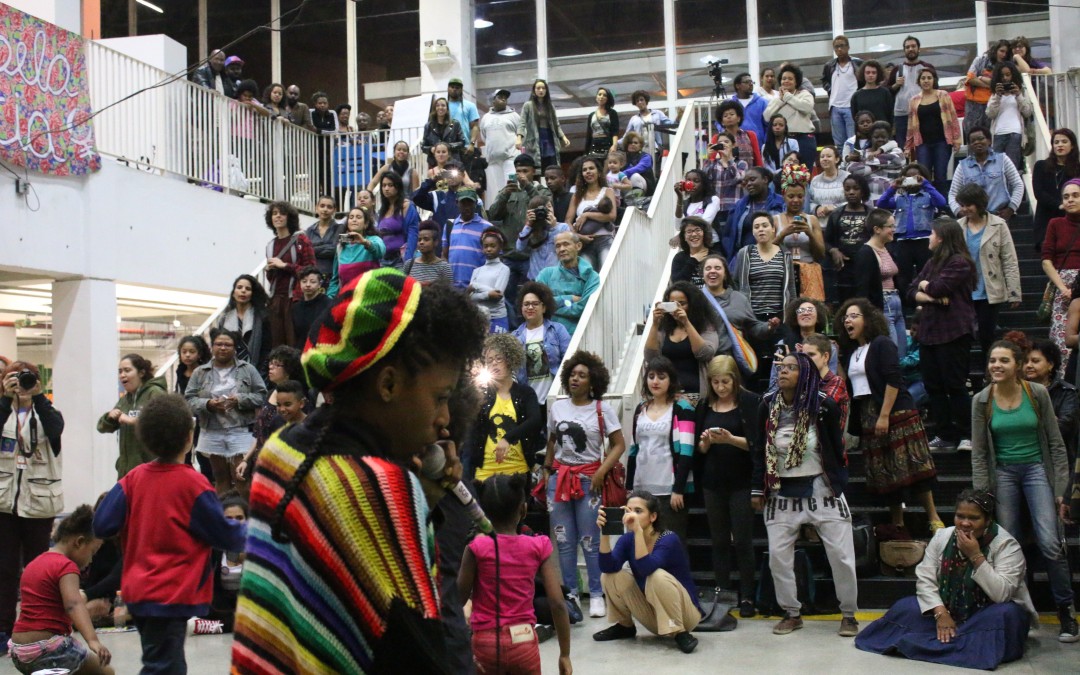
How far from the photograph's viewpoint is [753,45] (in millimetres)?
19812

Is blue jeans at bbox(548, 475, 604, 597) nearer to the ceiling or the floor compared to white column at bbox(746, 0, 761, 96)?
nearer to the floor

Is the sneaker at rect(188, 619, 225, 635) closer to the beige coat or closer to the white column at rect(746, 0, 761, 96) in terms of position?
the beige coat

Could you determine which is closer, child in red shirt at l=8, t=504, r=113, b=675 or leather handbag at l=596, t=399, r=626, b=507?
child in red shirt at l=8, t=504, r=113, b=675

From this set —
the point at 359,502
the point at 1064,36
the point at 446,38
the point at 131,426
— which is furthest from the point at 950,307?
the point at 446,38

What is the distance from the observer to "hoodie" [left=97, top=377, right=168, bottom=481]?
9.18 meters

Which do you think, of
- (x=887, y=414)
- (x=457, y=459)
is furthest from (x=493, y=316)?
(x=457, y=459)

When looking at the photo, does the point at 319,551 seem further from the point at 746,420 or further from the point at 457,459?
the point at 746,420

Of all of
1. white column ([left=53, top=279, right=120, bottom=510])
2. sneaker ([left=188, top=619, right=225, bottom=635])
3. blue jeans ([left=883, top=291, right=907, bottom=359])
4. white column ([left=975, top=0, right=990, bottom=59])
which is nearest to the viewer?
sneaker ([left=188, top=619, right=225, bottom=635])

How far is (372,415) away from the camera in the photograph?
190cm

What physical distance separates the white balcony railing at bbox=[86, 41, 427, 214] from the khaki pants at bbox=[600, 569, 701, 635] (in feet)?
23.3

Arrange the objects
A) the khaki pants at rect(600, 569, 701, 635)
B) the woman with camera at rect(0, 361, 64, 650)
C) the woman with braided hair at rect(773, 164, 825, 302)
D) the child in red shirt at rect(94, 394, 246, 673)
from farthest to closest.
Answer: the woman with braided hair at rect(773, 164, 825, 302)
the woman with camera at rect(0, 361, 64, 650)
the khaki pants at rect(600, 569, 701, 635)
the child in red shirt at rect(94, 394, 246, 673)

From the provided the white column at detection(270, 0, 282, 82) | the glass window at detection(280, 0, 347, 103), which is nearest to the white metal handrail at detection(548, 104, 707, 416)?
the glass window at detection(280, 0, 347, 103)

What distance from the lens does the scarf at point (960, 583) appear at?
22.4 ft

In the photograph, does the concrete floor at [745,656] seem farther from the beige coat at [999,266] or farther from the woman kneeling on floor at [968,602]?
the beige coat at [999,266]
